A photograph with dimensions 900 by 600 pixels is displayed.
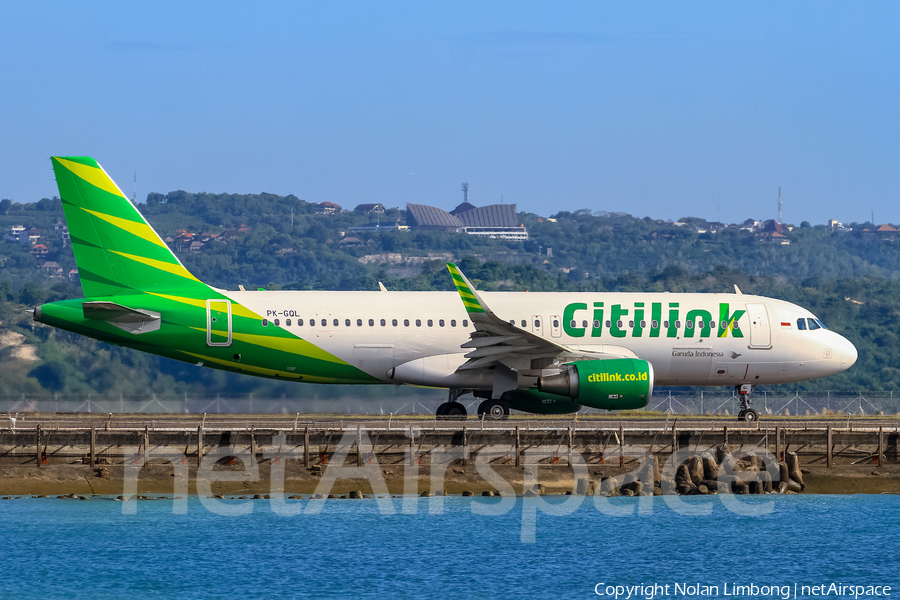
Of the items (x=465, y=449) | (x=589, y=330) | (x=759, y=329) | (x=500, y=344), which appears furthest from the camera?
(x=759, y=329)

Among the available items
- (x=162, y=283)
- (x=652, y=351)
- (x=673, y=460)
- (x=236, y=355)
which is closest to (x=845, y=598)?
(x=673, y=460)

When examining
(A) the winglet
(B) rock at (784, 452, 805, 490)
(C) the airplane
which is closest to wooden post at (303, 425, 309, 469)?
(C) the airplane

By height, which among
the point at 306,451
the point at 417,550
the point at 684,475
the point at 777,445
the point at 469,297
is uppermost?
the point at 469,297

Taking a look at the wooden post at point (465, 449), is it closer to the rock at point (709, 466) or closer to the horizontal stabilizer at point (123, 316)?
the rock at point (709, 466)

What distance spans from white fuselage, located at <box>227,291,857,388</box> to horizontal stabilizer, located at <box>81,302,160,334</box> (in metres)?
3.30

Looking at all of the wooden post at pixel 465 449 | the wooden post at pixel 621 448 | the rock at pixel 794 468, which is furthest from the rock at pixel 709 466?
the wooden post at pixel 465 449

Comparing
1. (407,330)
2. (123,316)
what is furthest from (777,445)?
(123,316)

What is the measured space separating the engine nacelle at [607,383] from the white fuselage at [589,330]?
2590 millimetres

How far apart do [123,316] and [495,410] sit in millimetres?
13186

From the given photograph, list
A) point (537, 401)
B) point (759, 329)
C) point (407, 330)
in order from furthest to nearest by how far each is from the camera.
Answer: point (759, 329)
point (407, 330)
point (537, 401)

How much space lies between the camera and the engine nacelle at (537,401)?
43438 mm

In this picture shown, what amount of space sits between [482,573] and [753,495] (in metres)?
12.5

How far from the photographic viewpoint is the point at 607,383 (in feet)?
137

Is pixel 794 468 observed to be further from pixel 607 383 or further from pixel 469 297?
pixel 469 297
